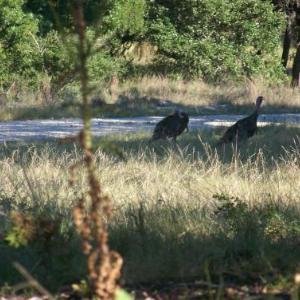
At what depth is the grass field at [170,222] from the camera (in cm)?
505

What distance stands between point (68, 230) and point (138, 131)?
11.1m

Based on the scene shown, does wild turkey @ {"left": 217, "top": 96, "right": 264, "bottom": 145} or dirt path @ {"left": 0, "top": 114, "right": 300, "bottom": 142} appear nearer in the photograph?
wild turkey @ {"left": 217, "top": 96, "right": 264, "bottom": 145}

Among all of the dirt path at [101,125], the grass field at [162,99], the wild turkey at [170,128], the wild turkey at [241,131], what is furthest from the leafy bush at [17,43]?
the wild turkey at [241,131]

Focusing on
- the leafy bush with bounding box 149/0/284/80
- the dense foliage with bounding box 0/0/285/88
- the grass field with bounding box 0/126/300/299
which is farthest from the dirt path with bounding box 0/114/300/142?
the leafy bush with bounding box 149/0/284/80

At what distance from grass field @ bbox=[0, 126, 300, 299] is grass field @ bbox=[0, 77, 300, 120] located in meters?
11.8

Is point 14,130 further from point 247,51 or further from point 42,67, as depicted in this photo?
point 247,51

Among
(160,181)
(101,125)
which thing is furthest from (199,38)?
(160,181)

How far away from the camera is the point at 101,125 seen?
18.9 metres

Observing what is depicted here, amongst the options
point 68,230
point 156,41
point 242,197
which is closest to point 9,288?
point 68,230

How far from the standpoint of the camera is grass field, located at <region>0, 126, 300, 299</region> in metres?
5.05

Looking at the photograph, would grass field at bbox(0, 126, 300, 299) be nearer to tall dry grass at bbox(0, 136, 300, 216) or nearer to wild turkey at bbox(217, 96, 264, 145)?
A: tall dry grass at bbox(0, 136, 300, 216)

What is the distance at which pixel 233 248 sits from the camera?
18.5ft

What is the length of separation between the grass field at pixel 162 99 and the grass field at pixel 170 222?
11.8 meters

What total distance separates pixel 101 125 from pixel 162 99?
22.1ft
